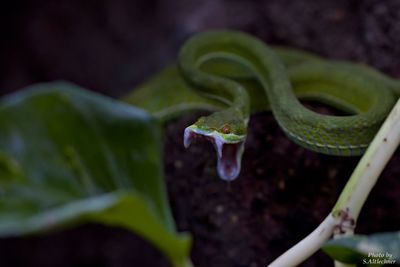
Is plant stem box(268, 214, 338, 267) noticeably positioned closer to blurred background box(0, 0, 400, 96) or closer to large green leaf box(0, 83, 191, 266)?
large green leaf box(0, 83, 191, 266)

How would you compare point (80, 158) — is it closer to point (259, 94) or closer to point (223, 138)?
point (223, 138)

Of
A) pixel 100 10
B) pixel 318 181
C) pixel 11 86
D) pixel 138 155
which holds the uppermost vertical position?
pixel 138 155

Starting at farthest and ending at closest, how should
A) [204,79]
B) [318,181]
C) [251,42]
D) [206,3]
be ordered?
[206,3] → [251,42] → [204,79] → [318,181]

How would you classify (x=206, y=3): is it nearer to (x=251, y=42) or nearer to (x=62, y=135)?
(x=251, y=42)

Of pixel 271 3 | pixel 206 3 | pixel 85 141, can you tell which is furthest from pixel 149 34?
pixel 85 141

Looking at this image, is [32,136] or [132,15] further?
[132,15]

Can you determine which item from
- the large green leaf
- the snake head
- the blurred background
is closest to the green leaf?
the large green leaf

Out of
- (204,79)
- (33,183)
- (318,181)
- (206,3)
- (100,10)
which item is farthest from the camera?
(100,10)
